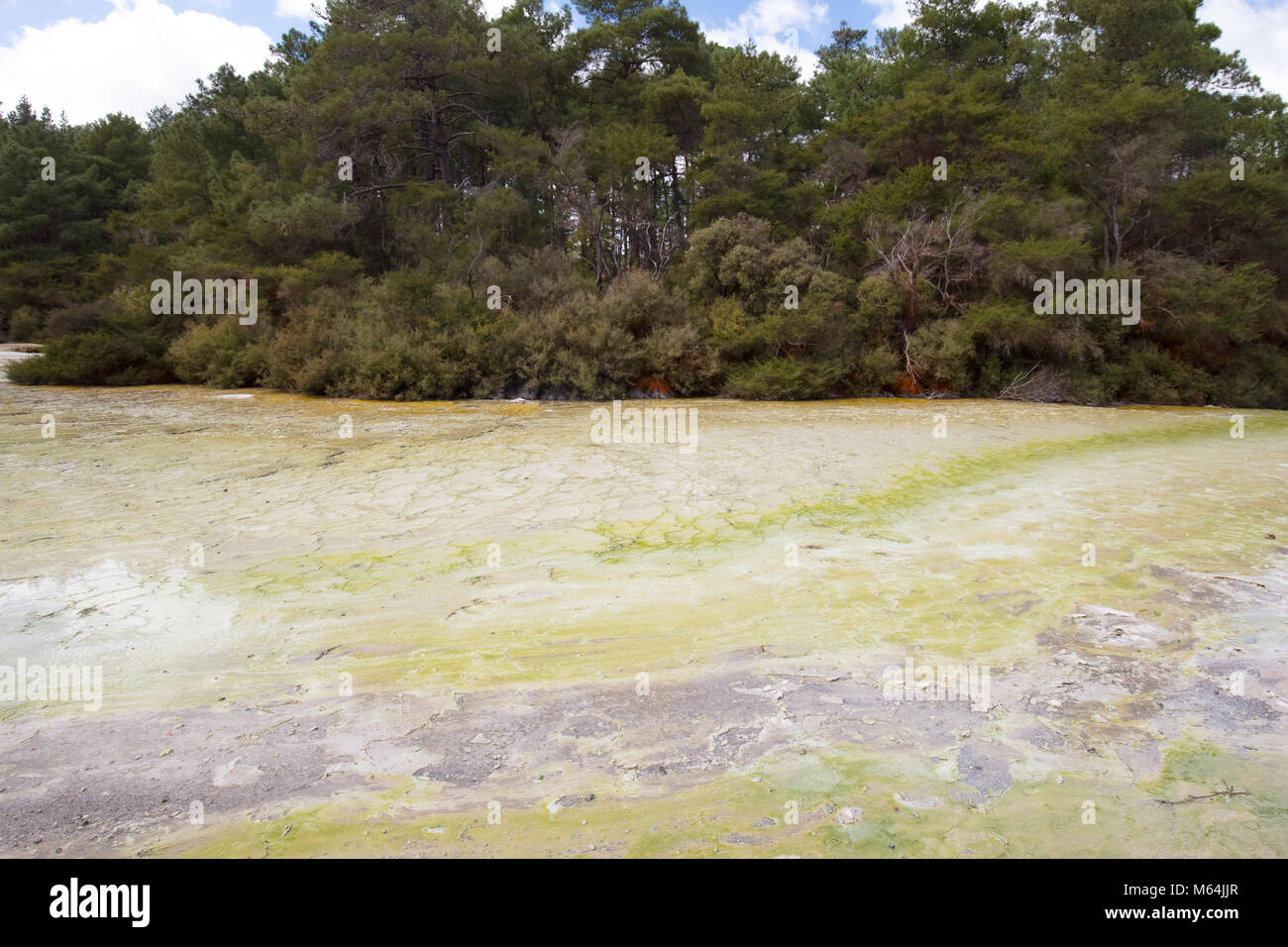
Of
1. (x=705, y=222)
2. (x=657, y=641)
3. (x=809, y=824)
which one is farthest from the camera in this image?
(x=705, y=222)

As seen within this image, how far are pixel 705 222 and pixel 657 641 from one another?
19428mm

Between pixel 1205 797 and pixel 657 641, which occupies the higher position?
pixel 657 641

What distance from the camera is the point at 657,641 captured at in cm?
Result: 368

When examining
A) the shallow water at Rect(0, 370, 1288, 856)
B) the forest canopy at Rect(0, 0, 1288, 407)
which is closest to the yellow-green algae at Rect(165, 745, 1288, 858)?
the shallow water at Rect(0, 370, 1288, 856)

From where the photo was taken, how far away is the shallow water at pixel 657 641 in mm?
2295

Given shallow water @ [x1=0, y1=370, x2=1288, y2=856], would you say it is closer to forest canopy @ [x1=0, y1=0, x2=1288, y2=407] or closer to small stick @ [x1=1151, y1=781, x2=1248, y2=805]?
small stick @ [x1=1151, y1=781, x2=1248, y2=805]

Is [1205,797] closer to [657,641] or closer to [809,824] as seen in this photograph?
[809,824]

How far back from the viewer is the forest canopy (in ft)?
55.4

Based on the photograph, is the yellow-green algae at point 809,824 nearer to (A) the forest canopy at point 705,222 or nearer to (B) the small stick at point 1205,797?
(B) the small stick at point 1205,797

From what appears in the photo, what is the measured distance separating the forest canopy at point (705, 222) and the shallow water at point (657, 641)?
960 centimetres

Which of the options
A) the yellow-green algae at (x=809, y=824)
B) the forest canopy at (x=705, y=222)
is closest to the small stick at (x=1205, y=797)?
the yellow-green algae at (x=809, y=824)

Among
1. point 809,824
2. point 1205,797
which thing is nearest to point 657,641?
point 809,824

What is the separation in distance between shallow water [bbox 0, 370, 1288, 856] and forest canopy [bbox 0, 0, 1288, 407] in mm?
9602
